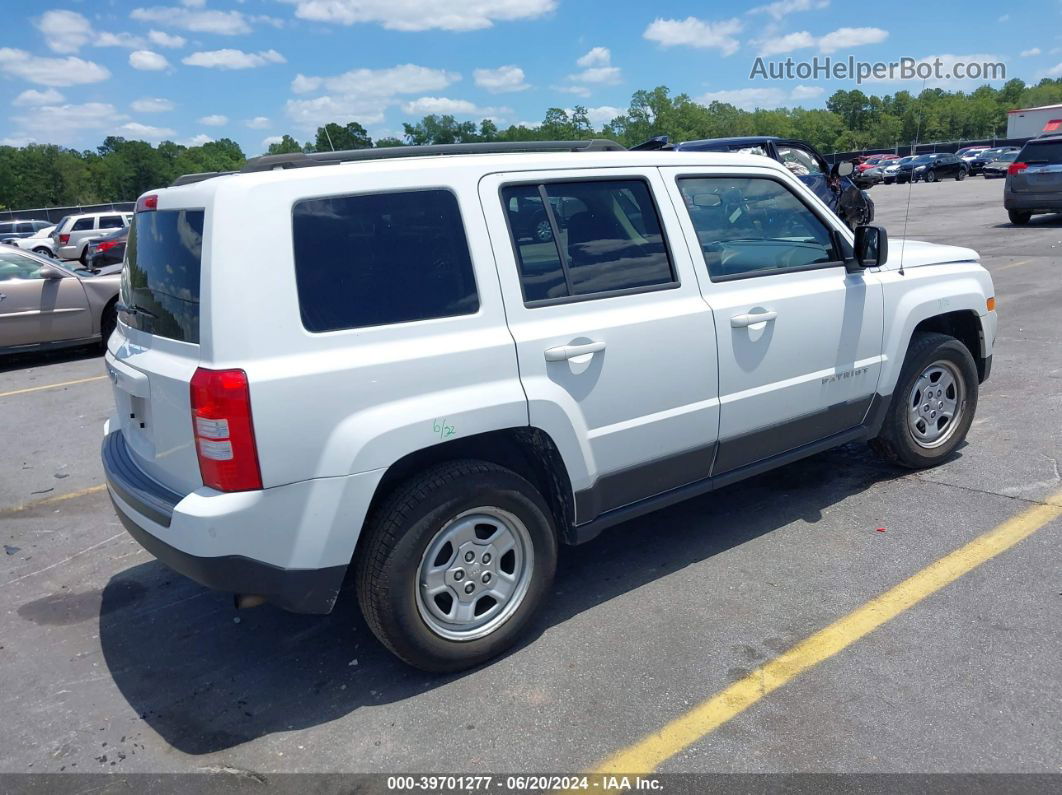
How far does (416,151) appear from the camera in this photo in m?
A: 3.58

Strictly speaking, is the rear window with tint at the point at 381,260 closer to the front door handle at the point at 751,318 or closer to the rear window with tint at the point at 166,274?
the rear window with tint at the point at 166,274

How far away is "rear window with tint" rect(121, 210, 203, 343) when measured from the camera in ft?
9.68

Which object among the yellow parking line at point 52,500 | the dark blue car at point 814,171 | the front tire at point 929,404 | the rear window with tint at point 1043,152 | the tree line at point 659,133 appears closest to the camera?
the front tire at point 929,404

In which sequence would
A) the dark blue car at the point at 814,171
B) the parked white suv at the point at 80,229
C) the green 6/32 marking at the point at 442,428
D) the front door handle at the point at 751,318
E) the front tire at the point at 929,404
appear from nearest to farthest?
the green 6/32 marking at the point at 442,428, the front door handle at the point at 751,318, the front tire at the point at 929,404, the dark blue car at the point at 814,171, the parked white suv at the point at 80,229

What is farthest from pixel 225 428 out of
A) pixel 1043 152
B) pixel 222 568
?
pixel 1043 152

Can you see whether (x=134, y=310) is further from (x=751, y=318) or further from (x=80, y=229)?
(x=80, y=229)

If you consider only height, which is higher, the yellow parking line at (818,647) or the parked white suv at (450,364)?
the parked white suv at (450,364)

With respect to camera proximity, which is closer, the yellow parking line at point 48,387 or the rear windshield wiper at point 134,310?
the rear windshield wiper at point 134,310

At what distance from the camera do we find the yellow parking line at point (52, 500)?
5449mm

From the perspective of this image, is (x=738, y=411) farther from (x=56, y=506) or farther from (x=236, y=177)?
(x=56, y=506)

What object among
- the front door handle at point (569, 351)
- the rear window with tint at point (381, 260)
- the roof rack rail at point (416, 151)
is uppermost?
the roof rack rail at point (416, 151)

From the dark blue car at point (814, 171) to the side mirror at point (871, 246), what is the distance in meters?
7.69

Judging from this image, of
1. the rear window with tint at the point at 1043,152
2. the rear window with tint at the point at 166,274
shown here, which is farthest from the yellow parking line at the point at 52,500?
the rear window with tint at the point at 1043,152

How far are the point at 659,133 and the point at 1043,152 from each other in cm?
8238
